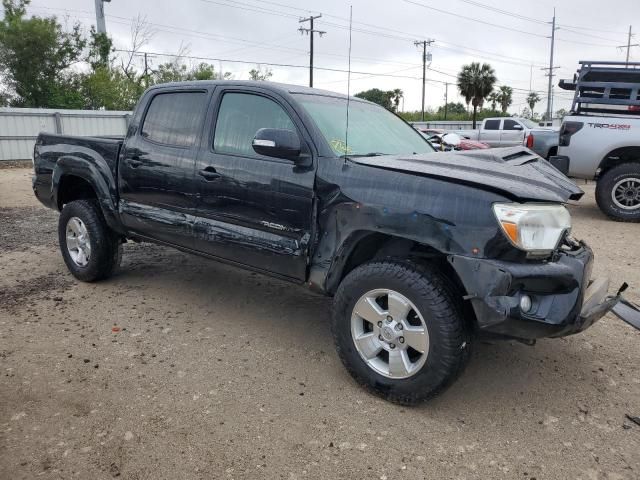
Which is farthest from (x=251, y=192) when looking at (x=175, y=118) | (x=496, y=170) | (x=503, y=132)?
(x=503, y=132)

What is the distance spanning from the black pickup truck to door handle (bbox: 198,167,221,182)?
0.01m

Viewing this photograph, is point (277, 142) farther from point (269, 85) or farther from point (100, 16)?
point (100, 16)

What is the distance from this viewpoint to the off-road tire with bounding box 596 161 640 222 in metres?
8.20

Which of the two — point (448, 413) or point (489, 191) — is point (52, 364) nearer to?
point (448, 413)

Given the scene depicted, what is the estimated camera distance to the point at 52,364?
11.0 feet

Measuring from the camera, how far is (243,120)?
371 centimetres

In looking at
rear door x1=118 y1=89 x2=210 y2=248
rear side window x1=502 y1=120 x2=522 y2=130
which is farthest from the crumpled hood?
rear side window x1=502 y1=120 x2=522 y2=130

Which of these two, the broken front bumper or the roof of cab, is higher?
the roof of cab

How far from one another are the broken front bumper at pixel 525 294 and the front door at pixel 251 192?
1.08 metres

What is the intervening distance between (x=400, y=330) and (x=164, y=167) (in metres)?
2.30

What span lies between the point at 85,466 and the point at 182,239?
1939 millimetres

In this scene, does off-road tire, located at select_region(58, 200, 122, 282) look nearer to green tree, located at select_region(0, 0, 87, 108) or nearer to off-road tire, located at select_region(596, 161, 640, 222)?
off-road tire, located at select_region(596, 161, 640, 222)

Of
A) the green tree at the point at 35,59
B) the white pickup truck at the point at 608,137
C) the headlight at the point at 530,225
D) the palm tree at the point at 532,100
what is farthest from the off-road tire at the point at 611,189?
the palm tree at the point at 532,100

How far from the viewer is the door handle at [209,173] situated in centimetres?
369
